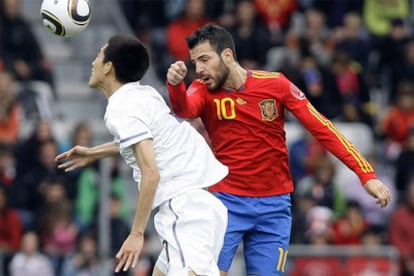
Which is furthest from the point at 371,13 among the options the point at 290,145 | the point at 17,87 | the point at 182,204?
the point at 182,204

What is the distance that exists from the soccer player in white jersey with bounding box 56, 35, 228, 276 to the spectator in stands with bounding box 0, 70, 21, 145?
693 cm

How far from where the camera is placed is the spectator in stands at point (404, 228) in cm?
1562

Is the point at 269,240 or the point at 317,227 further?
→ the point at 317,227

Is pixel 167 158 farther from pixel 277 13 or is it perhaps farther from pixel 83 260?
pixel 277 13

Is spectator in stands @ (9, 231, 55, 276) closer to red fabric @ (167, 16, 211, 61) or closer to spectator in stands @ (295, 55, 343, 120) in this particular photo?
red fabric @ (167, 16, 211, 61)

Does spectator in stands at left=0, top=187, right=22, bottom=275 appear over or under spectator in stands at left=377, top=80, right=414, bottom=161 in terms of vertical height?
over

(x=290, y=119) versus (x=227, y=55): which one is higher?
(x=227, y=55)

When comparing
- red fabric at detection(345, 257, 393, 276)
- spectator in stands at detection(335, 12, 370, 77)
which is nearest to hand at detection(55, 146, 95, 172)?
red fabric at detection(345, 257, 393, 276)

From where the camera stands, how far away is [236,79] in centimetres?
946

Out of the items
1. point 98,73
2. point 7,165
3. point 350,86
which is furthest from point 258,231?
point 350,86

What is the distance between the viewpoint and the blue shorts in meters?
9.45

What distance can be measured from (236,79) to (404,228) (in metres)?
6.76

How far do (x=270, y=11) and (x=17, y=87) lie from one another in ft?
13.5

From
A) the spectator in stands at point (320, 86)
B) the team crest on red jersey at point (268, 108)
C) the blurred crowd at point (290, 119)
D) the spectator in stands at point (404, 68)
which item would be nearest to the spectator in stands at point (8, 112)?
the blurred crowd at point (290, 119)
